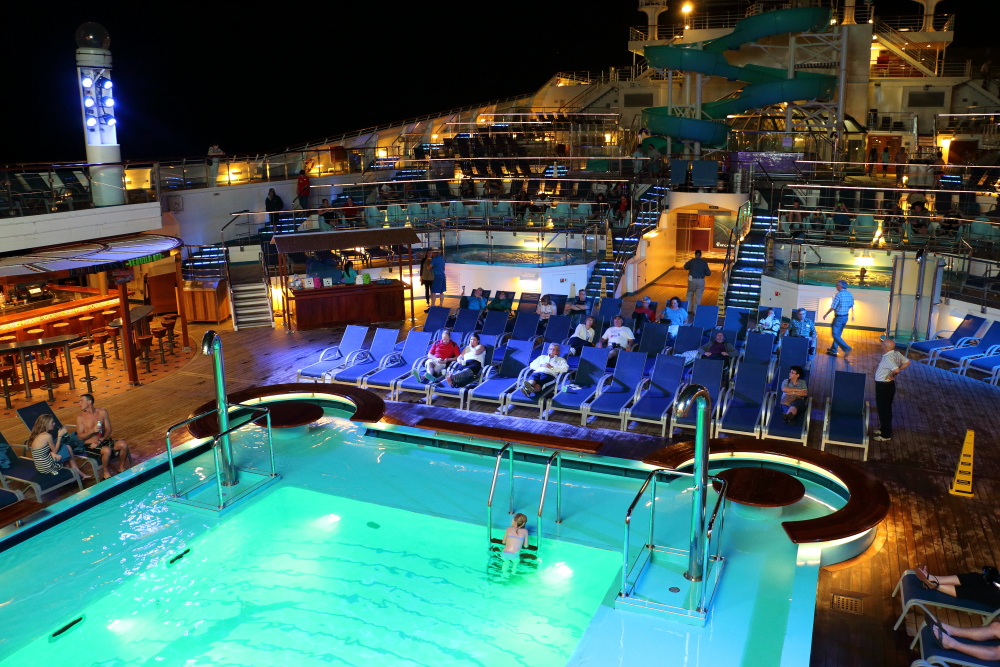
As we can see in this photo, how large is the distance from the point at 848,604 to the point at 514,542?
2.51 m

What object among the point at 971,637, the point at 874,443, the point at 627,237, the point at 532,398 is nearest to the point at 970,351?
the point at 874,443

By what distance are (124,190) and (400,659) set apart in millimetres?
11013

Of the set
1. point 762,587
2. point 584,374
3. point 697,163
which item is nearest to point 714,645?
point 762,587

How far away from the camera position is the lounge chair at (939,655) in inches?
194

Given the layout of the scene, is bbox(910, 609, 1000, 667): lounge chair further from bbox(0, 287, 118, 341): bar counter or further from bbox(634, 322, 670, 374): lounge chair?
bbox(0, 287, 118, 341): bar counter

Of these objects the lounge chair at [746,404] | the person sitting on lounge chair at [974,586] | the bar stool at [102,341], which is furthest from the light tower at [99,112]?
the person sitting on lounge chair at [974,586]

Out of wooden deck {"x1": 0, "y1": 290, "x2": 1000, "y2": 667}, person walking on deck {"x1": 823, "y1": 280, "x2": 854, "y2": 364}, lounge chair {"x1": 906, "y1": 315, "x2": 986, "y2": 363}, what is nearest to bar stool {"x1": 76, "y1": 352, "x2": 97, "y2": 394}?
wooden deck {"x1": 0, "y1": 290, "x2": 1000, "y2": 667}

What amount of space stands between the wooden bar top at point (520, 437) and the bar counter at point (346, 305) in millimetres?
7055

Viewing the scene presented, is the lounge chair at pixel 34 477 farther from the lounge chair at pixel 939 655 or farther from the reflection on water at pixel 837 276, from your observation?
the reflection on water at pixel 837 276

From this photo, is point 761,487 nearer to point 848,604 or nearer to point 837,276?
point 848,604

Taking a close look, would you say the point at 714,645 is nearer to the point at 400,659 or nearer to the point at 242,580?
the point at 400,659

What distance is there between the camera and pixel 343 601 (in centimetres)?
640

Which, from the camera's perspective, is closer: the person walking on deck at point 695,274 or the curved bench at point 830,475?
the curved bench at point 830,475

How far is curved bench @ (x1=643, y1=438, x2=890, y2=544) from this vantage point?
6328mm
